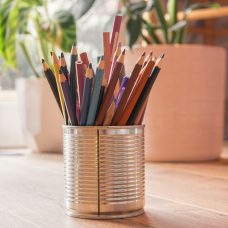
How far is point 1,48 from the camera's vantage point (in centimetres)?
174

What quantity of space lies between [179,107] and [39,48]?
54 centimetres

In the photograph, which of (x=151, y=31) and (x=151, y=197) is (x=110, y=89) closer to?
(x=151, y=197)

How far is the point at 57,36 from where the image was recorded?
5.27 feet

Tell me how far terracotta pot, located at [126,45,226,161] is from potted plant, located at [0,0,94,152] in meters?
0.31

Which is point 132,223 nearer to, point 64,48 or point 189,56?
point 189,56

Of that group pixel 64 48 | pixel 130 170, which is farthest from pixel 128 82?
pixel 64 48

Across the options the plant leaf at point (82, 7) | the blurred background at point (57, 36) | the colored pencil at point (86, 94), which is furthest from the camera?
the blurred background at point (57, 36)

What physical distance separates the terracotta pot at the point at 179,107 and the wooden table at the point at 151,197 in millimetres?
52

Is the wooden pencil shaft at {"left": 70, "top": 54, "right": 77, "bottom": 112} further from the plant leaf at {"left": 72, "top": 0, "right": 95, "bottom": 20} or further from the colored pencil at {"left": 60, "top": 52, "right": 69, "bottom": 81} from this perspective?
the plant leaf at {"left": 72, "top": 0, "right": 95, "bottom": 20}

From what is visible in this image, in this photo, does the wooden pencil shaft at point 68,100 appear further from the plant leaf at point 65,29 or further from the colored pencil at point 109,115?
the plant leaf at point 65,29

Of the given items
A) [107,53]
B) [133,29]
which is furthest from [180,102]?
[107,53]

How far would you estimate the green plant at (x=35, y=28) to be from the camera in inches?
62.5

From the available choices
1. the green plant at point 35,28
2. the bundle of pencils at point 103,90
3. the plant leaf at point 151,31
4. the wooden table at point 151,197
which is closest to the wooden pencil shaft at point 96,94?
the bundle of pencils at point 103,90

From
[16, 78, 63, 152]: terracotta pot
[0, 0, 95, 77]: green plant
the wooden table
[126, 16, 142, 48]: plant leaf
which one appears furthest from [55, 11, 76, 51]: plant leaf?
the wooden table
